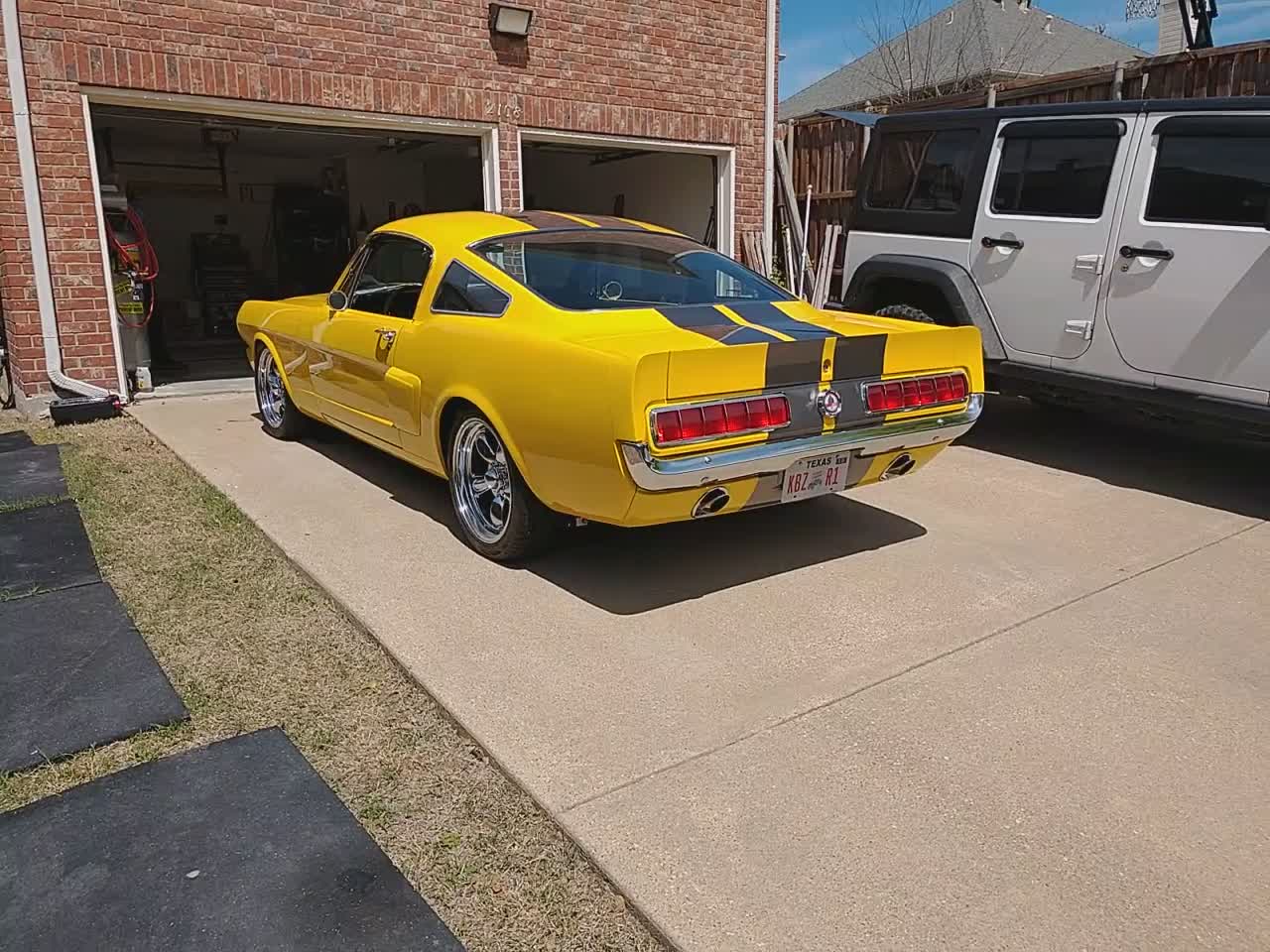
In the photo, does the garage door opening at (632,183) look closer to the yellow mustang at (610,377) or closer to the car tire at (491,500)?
the yellow mustang at (610,377)

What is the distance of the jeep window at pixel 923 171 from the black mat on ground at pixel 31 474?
220 inches

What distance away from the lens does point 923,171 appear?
21.9 feet

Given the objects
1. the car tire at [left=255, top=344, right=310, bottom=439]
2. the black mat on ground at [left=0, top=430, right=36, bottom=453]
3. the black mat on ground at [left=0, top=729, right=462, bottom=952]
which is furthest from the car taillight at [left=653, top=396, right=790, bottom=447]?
the black mat on ground at [left=0, top=430, right=36, bottom=453]

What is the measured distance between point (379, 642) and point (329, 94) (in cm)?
617

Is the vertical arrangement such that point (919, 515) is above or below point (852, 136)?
below

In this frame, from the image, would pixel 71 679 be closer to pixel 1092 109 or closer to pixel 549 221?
pixel 549 221

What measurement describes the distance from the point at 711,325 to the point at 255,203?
47.1ft

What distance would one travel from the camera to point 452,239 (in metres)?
4.73

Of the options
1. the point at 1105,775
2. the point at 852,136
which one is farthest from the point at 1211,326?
the point at 852,136

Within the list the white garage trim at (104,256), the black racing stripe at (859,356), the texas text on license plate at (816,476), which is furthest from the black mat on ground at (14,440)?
the black racing stripe at (859,356)

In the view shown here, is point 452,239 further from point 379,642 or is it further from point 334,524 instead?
point 379,642

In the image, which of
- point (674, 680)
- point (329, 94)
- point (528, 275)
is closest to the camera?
point (674, 680)

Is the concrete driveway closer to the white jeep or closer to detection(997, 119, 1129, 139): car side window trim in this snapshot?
the white jeep

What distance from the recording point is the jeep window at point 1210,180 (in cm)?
490
